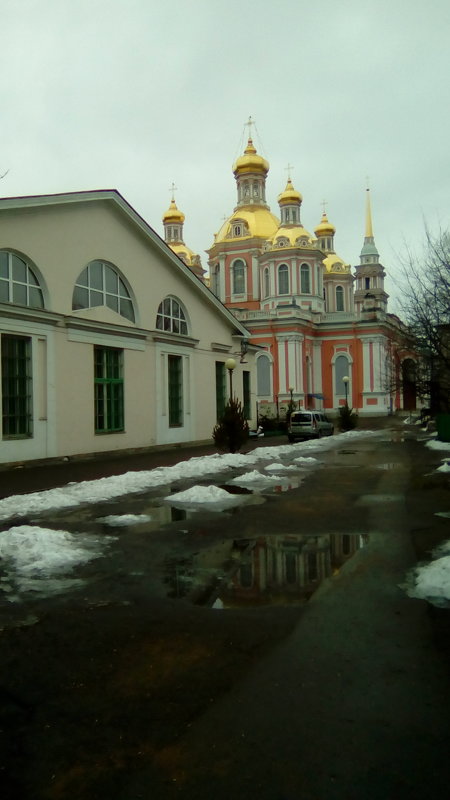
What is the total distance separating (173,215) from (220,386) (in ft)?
162

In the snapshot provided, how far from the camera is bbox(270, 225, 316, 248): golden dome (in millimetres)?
60562

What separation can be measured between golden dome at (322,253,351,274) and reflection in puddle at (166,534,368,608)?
2818 inches

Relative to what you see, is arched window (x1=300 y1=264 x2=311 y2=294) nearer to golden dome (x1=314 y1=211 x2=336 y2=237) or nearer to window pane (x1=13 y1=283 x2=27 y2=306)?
golden dome (x1=314 y1=211 x2=336 y2=237)

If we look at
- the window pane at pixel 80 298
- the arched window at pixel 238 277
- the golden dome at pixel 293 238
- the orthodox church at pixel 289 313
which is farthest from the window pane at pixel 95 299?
the arched window at pixel 238 277

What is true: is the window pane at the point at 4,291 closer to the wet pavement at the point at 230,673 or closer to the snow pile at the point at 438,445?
the wet pavement at the point at 230,673

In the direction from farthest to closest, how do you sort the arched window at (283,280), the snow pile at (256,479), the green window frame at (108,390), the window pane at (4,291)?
the arched window at (283,280) < the green window frame at (108,390) < the window pane at (4,291) < the snow pile at (256,479)

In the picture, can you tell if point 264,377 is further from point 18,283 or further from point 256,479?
point 256,479

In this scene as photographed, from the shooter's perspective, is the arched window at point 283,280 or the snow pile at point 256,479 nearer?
the snow pile at point 256,479

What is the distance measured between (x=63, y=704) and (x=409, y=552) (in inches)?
184

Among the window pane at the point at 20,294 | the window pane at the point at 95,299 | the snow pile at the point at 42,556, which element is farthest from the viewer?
the window pane at the point at 95,299

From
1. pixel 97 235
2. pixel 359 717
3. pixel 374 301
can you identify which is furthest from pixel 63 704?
pixel 374 301

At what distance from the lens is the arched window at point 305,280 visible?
61.3 metres

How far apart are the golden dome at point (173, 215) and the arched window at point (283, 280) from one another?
724 inches

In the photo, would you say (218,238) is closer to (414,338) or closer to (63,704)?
(414,338)
